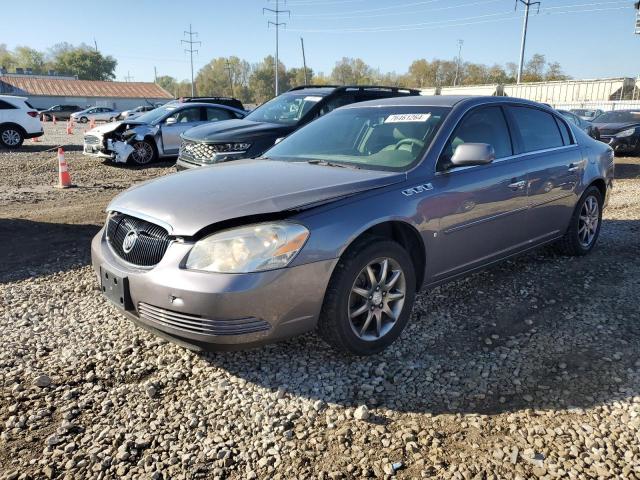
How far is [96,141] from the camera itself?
12.3 metres

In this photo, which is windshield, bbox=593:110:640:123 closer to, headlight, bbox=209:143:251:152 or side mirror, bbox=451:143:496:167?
headlight, bbox=209:143:251:152

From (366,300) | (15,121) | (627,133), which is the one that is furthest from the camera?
(15,121)

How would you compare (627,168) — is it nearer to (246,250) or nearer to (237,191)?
(237,191)

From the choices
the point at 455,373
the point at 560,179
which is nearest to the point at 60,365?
the point at 455,373

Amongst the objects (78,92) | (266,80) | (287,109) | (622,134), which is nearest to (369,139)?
(287,109)

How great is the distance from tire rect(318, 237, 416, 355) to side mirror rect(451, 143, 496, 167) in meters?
0.77

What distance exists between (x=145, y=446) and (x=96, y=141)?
37.2 feet

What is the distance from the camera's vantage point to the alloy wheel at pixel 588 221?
17.3 feet

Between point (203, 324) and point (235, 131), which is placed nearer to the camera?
point (203, 324)

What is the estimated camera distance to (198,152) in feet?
25.1

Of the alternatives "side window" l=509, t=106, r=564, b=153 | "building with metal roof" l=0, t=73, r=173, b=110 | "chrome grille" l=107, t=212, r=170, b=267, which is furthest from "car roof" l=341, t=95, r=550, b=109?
"building with metal roof" l=0, t=73, r=173, b=110

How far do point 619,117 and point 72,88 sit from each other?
73901mm

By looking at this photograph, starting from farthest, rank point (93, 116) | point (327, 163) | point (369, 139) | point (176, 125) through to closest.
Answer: point (93, 116) → point (176, 125) → point (369, 139) → point (327, 163)

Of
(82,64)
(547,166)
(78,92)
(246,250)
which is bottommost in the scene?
(246,250)
